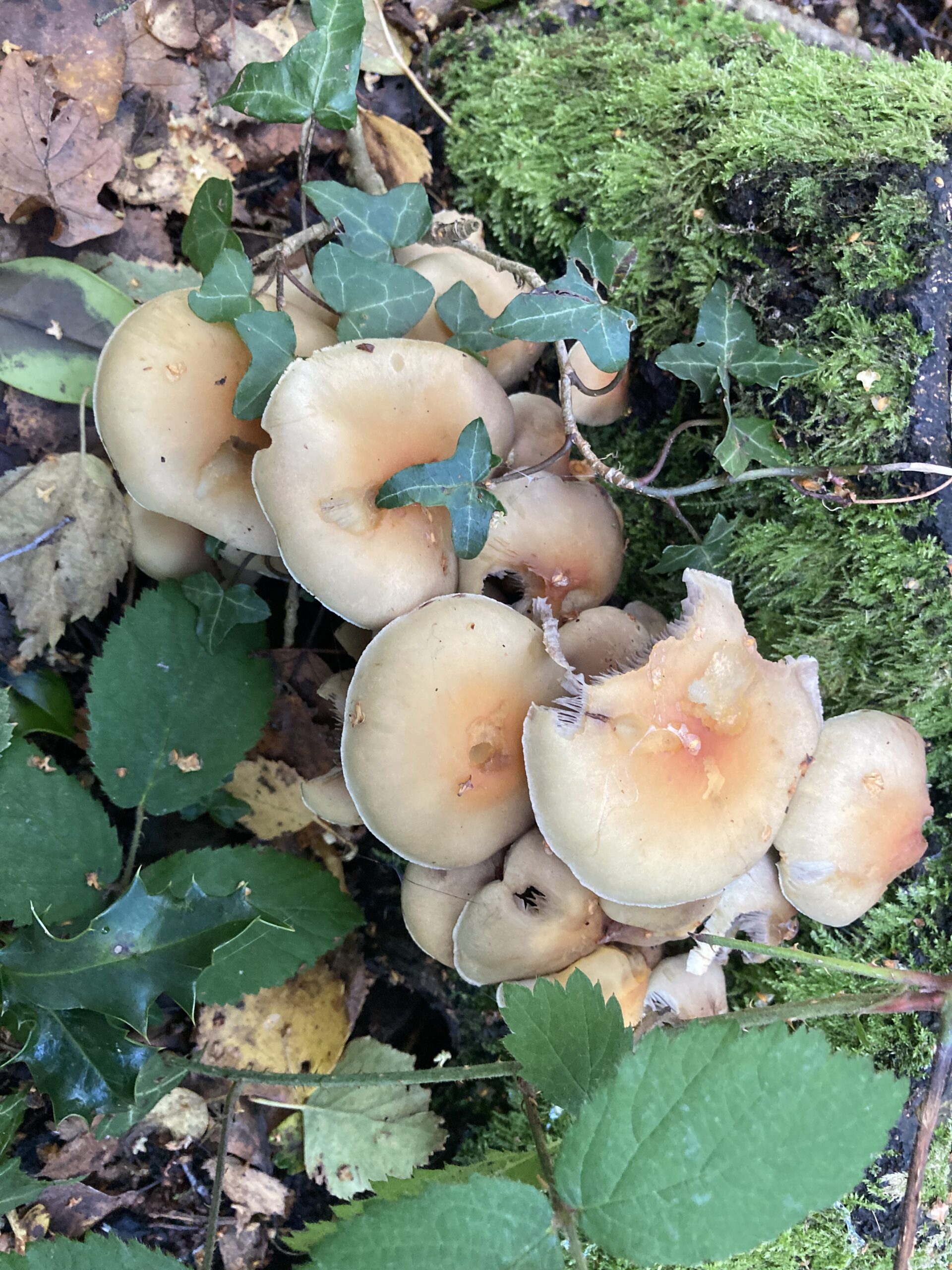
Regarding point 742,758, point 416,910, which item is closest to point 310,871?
point 416,910

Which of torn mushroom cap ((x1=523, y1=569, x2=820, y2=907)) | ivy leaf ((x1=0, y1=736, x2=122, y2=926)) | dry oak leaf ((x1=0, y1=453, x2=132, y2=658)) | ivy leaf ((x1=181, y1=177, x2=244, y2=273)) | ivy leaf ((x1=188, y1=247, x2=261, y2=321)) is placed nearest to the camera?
torn mushroom cap ((x1=523, y1=569, x2=820, y2=907))

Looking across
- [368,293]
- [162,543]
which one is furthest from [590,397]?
[162,543]

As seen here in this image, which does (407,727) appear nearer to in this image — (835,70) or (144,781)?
(144,781)

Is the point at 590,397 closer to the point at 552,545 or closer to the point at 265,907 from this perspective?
the point at 552,545

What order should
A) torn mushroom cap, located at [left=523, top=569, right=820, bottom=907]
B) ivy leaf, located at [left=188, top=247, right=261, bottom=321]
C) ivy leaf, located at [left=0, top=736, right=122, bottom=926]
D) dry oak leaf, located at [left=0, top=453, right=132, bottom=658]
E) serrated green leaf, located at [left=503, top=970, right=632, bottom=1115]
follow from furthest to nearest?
dry oak leaf, located at [left=0, top=453, right=132, bottom=658], ivy leaf, located at [left=0, top=736, right=122, bottom=926], ivy leaf, located at [left=188, top=247, right=261, bottom=321], torn mushroom cap, located at [left=523, top=569, right=820, bottom=907], serrated green leaf, located at [left=503, top=970, right=632, bottom=1115]

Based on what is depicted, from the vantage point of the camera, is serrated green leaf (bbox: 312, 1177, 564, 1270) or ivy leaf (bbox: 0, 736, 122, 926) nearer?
serrated green leaf (bbox: 312, 1177, 564, 1270)

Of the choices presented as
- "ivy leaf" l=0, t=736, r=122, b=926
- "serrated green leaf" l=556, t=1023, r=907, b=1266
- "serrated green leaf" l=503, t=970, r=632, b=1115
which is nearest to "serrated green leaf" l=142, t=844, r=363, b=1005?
"ivy leaf" l=0, t=736, r=122, b=926

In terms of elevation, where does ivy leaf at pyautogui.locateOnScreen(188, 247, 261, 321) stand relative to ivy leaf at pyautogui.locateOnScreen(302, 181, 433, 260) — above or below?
below

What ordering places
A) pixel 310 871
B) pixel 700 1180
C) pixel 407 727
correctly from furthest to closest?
pixel 310 871 < pixel 407 727 < pixel 700 1180

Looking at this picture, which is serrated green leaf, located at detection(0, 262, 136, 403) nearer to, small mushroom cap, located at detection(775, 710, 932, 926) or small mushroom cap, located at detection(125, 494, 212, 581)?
small mushroom cap, located at detection(125, 494, 212, 581)
